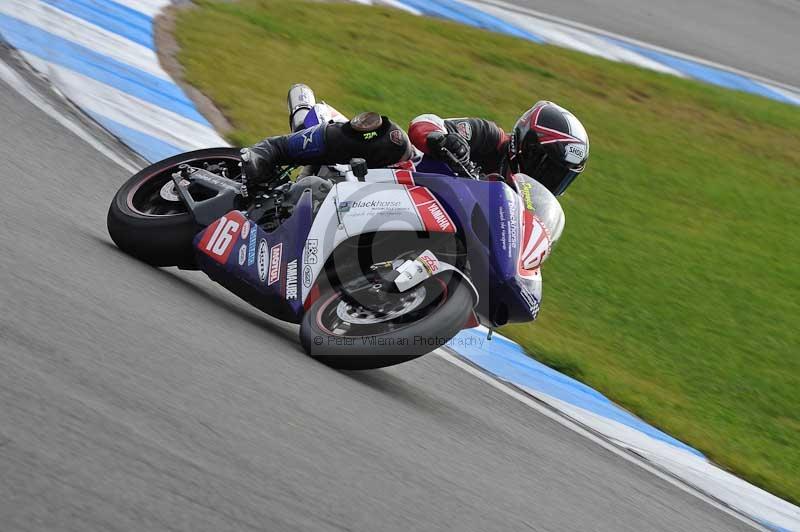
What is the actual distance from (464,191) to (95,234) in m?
1.76

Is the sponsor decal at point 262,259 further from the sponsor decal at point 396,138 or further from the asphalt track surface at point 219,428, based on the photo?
the sponsor decal at point 396,138

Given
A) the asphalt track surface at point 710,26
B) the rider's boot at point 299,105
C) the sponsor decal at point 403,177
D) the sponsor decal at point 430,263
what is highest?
the sponsor decal at point 403,177

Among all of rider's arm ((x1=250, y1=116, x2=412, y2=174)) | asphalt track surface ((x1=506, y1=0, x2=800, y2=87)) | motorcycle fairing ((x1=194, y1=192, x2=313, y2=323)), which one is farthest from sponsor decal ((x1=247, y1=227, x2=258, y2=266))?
asphalt track surface ((x1=506, y1=0, x2=800, y2=87))

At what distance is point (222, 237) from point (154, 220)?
34cm

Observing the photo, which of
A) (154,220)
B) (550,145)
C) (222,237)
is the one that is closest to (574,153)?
(550,145)

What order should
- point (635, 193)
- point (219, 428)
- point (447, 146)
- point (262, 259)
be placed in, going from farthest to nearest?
point (635, 193), point (262, 259), point (447, 146), point (219, 428)

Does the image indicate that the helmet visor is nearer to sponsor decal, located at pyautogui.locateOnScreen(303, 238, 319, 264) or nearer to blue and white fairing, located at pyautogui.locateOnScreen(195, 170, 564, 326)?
blue and white fairing, located at pyautogui.locateOnScreen(195, 170, 564, 326)

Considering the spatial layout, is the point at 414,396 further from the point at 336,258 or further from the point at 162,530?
the point at 162,530

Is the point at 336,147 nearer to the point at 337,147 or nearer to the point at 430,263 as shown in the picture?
the point at 337,147

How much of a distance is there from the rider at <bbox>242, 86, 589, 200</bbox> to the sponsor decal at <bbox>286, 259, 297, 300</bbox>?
58 cm

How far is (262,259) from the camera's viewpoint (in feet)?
17.3

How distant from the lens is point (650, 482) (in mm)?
5340

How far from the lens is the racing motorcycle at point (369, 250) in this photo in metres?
4.79

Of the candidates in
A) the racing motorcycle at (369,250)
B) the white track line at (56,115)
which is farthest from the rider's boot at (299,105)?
the white track line at (56,115)
